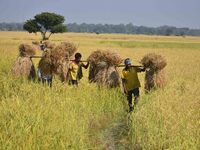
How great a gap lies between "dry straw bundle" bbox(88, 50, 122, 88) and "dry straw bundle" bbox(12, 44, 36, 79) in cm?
196

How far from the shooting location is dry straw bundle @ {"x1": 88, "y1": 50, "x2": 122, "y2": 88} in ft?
42.5

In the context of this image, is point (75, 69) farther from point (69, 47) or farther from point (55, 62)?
point (69, 47)

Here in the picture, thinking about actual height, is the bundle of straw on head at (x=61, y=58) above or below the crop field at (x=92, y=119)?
above

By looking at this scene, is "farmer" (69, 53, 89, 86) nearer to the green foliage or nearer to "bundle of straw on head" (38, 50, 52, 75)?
"bundle of straw on head" (38, 50, 52, 75)

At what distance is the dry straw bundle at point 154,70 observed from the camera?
12805 millimetres

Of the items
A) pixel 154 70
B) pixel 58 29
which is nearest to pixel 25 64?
pixel 154 70

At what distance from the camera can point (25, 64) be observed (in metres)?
13.7

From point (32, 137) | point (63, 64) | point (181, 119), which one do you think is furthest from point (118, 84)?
point (32, 137)

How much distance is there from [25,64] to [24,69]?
19 cm

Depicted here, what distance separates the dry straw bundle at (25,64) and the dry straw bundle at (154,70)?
351 cm

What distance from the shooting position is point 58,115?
8.20 meters

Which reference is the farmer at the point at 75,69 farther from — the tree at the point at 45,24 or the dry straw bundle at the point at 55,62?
the tree at the point at 45,24

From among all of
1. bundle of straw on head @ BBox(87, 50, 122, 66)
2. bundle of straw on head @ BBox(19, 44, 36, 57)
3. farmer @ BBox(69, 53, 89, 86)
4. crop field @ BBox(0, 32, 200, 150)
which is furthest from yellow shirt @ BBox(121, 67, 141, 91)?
bundle of straw on head @ BBox(19, 44, 36, 57)

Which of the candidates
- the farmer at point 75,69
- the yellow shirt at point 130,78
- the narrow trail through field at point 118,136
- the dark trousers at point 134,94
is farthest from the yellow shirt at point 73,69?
the narrow trail through field at point 118,136
